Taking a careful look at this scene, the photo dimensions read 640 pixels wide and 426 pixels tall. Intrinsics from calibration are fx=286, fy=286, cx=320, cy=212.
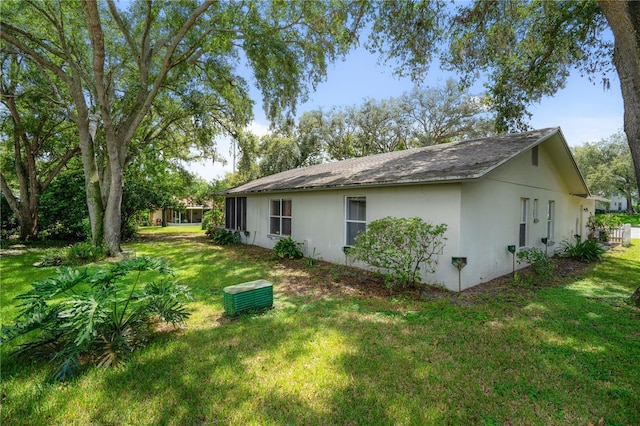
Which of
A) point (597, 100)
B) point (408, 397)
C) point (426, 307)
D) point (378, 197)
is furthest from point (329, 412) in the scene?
point (597, 100)

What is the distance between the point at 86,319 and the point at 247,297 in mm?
2263

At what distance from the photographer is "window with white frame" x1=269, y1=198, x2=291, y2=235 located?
11516mm

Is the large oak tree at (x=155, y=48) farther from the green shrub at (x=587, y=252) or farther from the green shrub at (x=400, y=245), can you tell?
the green shrub at (x=587, y=252)

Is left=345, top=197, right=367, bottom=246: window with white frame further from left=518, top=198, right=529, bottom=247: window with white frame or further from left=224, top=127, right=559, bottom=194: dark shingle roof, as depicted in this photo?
left=518, top=198, right=529, bottom=247: window with white frame

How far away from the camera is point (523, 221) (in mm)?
Answer: 8672

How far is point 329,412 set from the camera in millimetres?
2645

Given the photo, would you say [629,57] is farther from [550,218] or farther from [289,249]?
[289,249]

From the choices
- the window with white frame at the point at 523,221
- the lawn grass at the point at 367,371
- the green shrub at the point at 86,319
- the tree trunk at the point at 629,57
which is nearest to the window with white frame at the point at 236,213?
the lawn grass at the point at 367,371

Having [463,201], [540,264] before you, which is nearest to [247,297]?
[463,201]

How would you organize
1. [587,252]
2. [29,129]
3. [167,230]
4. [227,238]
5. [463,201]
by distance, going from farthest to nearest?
[167,230] → [227,238] → [29,129] → [587,252] → [463,201]

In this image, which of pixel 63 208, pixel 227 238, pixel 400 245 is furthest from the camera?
pixel 227 238

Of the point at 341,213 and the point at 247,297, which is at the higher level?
the point at 341,213

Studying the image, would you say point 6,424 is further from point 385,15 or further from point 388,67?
point 388,67

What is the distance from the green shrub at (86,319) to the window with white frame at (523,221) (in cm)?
923
